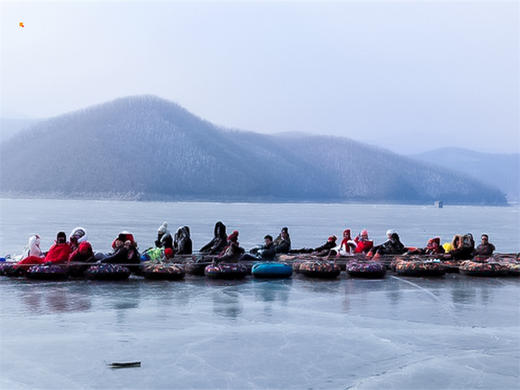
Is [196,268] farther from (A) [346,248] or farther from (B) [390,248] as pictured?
(B) [390,248]

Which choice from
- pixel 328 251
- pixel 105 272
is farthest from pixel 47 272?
pixel 328 251

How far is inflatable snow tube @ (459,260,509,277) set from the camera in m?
19.2

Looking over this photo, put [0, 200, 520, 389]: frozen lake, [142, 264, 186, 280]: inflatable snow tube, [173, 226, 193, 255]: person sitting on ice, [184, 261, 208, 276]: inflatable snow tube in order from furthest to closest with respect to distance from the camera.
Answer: [173, 226, 193, 255]: person sitting on ice, [184, 261, 208, 276]: inflatable snow tube, [142, 264, 186, 280]: inflatable snow tube, [0, 200, 520, 389]: frozen lake

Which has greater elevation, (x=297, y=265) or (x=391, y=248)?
(x=391, y=248)

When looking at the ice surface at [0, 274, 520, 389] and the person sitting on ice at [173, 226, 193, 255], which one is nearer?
the ice surface at [0, 274, 520, 389]

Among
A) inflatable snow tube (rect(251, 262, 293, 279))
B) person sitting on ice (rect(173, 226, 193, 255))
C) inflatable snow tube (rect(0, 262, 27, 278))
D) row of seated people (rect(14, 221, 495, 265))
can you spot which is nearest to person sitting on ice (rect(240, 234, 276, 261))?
row of seated people (rect(14, 221, 495, 265))

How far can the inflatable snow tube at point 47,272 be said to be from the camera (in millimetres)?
16328

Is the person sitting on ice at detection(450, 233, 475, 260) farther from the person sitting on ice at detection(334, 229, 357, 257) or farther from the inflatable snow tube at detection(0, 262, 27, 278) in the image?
the inflatable snow tube at detection(0, 262, 27, 278)

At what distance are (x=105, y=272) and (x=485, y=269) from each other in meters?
11.0

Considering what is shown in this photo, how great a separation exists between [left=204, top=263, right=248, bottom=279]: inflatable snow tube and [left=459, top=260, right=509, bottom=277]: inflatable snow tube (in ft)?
22.9

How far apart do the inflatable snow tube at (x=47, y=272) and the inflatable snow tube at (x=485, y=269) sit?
11.7 meters

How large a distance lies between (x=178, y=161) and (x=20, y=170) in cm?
4345

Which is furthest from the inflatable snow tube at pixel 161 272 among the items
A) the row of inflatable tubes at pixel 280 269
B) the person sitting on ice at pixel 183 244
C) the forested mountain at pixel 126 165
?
the forested mountain at pixel 126 165

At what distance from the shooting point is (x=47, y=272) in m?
16.3
